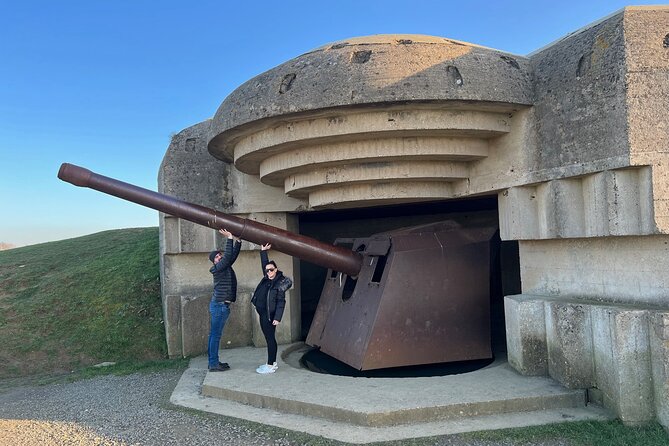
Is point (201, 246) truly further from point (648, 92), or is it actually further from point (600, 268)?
point (648, 92)

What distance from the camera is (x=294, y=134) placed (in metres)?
5.11

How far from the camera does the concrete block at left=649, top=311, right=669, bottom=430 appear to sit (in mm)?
3641

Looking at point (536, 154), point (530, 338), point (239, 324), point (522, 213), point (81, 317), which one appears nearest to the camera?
point (530, 338)

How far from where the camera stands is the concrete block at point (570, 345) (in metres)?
4.24

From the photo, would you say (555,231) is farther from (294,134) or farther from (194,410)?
(194,410)

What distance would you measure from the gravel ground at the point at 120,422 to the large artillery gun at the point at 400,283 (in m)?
1.70

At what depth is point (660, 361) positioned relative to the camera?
3.67 meters

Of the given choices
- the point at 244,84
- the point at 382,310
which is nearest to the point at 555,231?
the point at 382,310

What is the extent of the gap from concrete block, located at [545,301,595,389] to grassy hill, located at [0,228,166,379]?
5.02 meters

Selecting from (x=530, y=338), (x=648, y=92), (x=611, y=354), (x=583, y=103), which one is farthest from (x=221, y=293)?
(x=648, y=92)

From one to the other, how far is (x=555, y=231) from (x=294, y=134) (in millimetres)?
2640

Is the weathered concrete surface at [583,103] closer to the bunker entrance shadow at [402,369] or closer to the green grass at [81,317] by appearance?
the bunker entrance shadow at [402,369]

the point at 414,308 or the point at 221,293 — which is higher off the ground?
the point at 221,293

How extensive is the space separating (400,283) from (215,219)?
2084 millimetres
